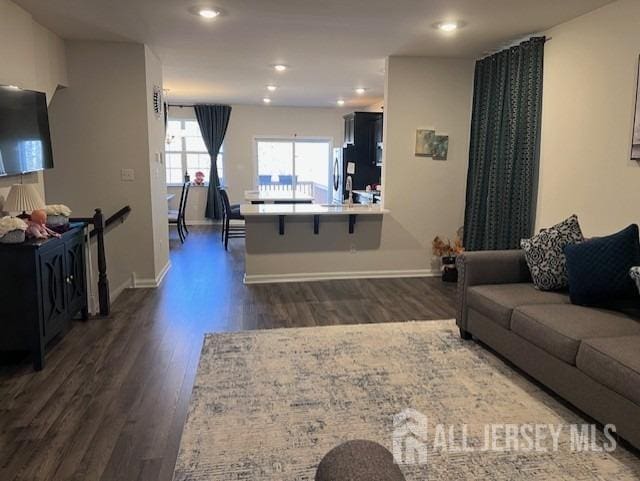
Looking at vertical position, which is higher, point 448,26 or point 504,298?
point 448,26

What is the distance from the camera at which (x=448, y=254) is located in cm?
552

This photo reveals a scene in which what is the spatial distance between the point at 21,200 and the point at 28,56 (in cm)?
133

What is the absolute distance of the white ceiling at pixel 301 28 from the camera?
3.58 m

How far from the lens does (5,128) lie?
10.8 feet

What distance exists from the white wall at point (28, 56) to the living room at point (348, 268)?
0.03 metres

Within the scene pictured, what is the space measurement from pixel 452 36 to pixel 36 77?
12.1 feet

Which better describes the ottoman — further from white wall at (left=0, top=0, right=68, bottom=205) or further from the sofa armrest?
white wall at (left=0, top=0, right=68, bottom=205)

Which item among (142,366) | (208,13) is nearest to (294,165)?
(208,13)

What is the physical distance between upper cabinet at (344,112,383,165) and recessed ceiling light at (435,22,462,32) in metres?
4.06

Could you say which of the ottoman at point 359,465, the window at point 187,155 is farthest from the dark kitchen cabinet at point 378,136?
the ottoman at point 359,465

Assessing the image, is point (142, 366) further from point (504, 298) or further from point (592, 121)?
point (592, 121)

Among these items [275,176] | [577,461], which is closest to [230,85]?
[275,176]

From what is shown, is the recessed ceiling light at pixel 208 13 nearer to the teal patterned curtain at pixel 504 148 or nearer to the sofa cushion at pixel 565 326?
the teal patterned curtain at pixel 504 148

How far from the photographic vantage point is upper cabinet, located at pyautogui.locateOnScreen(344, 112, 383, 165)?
827 centimetres
